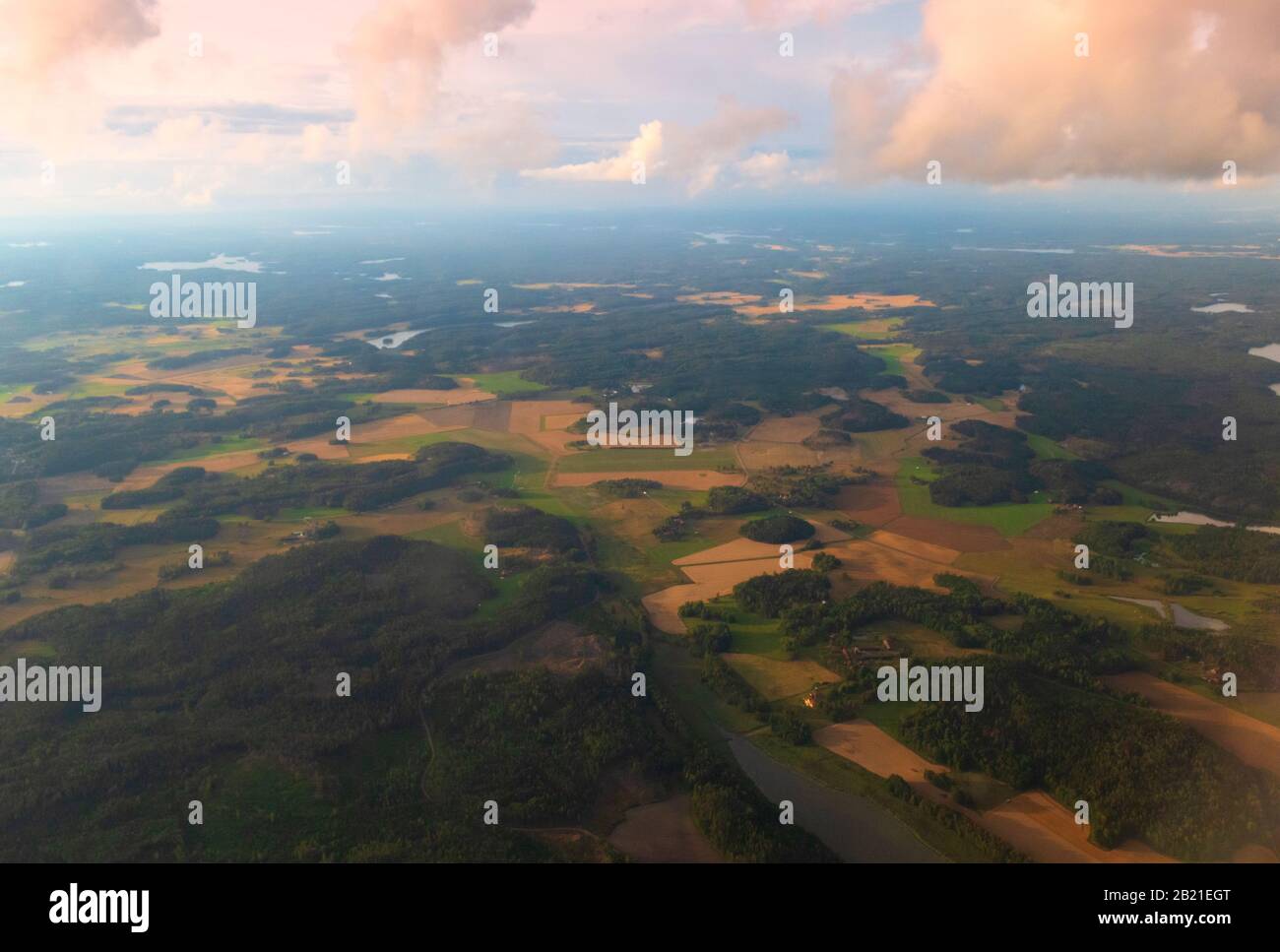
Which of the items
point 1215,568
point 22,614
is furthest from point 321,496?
point 1215,568

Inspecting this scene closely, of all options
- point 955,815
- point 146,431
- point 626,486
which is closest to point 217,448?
point 146,431

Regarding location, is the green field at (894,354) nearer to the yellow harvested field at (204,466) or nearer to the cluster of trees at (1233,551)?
the cluster of trees at (1233,551)

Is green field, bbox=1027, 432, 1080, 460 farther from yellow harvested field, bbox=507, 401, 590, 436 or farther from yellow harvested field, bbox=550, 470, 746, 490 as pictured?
yellow harvested field, bbox=507, 401, 590, 436

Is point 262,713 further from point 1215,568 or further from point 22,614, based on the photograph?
point 1215,568

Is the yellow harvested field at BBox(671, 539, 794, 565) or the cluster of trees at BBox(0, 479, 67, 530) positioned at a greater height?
the cluster of trees at BBox(0, 479, 67, 530)

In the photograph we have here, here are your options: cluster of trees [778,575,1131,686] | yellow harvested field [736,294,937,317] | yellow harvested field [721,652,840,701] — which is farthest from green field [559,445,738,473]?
yellow harvested field [736,294,937,317]

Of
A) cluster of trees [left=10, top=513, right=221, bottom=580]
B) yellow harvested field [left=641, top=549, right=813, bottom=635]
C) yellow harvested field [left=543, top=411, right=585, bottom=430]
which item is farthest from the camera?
yellow harvested field [left=543, top=411, right=585, bottom=430]

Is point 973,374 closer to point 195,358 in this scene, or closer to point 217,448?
point 217,448
